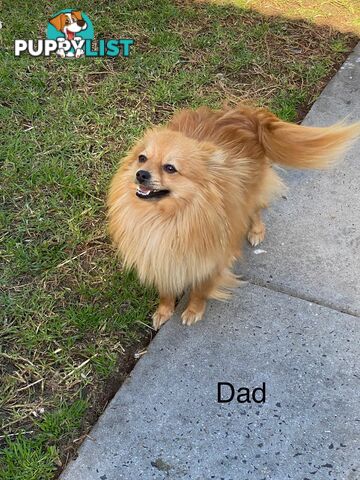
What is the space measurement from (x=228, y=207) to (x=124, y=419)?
90cm

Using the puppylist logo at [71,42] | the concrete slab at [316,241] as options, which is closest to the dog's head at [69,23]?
the puppylist logo at [71,42]

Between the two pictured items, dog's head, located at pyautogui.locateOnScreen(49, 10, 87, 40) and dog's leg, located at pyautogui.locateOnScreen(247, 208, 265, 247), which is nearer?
dog's leg, located at pyautogui.locateOnScreen(247, 208, 265, 247)

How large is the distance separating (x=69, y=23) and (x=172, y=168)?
8.58 ft

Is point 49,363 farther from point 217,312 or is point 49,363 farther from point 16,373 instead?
point 217,312

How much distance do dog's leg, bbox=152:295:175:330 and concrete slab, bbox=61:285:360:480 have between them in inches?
1.4

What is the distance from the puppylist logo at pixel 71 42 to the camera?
13.0 feet

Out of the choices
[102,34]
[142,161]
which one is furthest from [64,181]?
[102,34]

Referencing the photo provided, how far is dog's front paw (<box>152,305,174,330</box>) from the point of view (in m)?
2.49

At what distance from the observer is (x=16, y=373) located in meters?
2.31

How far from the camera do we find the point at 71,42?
406cm

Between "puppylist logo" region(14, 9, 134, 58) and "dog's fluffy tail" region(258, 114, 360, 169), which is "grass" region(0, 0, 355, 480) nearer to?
"puppylist logo" region(14, 9, 134, 58)

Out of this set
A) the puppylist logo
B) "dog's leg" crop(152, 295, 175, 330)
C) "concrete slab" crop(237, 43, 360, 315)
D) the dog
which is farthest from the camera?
the dog

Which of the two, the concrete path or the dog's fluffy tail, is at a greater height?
the dog's fluffy tail

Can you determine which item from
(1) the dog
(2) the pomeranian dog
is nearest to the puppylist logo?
(1) the dog
